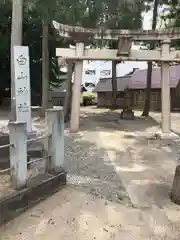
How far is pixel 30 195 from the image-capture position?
5.08m

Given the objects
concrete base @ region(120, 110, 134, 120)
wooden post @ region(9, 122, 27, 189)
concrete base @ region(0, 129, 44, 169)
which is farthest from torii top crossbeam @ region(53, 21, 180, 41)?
wooden post @ region(9, 122, 27, 189)

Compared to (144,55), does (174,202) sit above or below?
below

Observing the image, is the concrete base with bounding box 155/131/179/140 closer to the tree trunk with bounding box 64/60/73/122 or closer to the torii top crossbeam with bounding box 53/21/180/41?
the torii top crossbeam with bounding box 53/21/180/41

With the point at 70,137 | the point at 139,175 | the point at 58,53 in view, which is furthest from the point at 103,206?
the point at 58,53

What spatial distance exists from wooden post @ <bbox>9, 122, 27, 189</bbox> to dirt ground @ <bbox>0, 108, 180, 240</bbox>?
1.52 feet

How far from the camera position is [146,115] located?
66.8 feet

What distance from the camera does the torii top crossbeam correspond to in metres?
12.5

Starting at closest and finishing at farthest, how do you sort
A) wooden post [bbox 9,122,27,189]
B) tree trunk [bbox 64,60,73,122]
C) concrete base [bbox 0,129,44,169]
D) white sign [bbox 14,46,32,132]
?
wooden post [bbox 9,122,27,189] < concrete base [bbox 0,129,44,169] < white sign [bbox 14,46,32,132] < tree trunk [bbox 64,60,73,122]

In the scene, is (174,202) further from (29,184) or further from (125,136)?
(125,136)

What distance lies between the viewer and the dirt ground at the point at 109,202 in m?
4.57

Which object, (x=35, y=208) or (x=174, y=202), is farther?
(x=174, y=202)

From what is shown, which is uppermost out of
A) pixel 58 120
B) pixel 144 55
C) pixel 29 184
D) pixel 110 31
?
pixel 110 31

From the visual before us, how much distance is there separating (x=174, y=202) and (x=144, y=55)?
8045 mm

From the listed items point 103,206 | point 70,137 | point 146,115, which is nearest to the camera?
point 103,206
